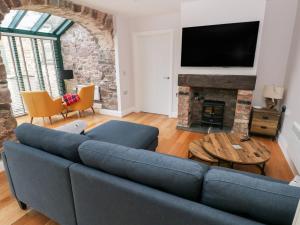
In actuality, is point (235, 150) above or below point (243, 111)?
below

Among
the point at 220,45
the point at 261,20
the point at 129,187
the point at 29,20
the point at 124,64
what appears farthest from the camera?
the point at 124,64

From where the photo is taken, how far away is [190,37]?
11.1ft

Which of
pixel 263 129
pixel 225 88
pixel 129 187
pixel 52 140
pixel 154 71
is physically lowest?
pixel 263 129

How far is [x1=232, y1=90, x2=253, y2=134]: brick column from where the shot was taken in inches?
127

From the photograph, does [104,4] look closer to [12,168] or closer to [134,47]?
[134,47]

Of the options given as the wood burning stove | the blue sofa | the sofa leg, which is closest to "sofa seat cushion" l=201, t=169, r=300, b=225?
the blue sofa

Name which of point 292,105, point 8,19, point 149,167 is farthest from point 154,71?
point 149,167

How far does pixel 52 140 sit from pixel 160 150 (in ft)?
6.11

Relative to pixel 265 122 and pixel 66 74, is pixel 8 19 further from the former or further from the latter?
pixel 265 122

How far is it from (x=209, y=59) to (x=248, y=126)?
1.47 metres

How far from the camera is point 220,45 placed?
3.22 metres

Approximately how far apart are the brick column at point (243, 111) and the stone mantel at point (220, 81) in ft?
0.43

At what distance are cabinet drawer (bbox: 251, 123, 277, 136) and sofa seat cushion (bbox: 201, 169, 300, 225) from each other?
9.29ft

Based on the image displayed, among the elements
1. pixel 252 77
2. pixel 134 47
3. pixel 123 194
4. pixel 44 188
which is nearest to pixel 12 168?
pixel 44 188
